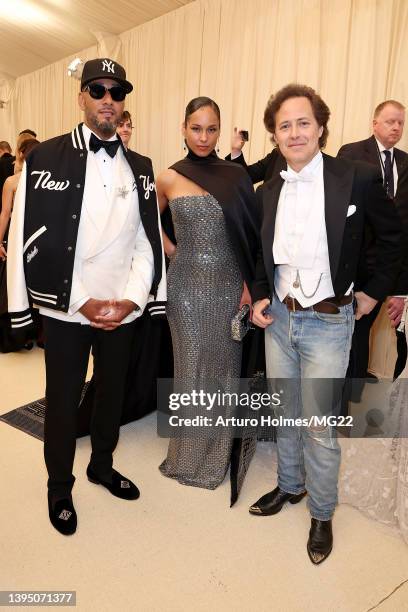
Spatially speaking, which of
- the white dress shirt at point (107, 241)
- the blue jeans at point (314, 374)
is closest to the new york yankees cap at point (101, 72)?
the white dress shirt at point (107, 241)

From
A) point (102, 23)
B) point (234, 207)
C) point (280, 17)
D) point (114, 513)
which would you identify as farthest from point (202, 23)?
point (114, 513)

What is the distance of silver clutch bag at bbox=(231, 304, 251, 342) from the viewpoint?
7.77 ft

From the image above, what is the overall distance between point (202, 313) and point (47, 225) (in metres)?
0.86

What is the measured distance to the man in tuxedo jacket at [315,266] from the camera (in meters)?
1.81

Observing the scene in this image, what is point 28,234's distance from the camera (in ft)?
6.26

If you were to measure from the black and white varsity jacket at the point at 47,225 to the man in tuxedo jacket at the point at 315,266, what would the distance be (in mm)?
770

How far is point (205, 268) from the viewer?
2.35 metres

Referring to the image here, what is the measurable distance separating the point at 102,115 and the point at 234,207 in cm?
70

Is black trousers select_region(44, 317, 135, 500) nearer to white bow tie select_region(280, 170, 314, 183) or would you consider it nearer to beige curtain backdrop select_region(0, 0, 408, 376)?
white bow tie select_region(280, 170, 314, 183)

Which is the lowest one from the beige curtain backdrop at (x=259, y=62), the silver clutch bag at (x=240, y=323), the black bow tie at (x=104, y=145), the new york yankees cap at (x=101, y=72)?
the silver clutch bag at (x=240, y=323)

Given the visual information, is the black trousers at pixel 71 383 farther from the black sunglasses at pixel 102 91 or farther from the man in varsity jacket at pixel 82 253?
the black sunglasses at pixel 102 91

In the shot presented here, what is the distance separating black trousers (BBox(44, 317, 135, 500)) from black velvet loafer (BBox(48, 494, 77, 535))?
31mm

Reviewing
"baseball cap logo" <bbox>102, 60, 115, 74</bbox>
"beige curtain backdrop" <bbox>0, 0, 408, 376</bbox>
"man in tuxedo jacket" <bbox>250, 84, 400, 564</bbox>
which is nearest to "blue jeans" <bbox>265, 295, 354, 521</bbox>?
"man in tuxedo jacket" <bbox>250, 84, 400, 564</bbox>

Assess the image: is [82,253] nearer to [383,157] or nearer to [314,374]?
[314,374]
